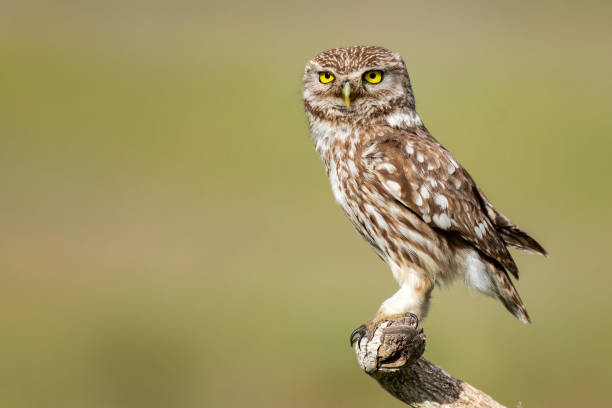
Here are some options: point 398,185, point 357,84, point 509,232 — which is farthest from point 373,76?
point 509,232

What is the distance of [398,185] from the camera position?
4.27 m

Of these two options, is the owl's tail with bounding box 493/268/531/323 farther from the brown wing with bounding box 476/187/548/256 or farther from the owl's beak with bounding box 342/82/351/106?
the owl's beak with bounding box 342/82/351/106

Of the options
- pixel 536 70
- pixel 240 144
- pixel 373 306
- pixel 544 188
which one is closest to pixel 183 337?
pixel 373 306

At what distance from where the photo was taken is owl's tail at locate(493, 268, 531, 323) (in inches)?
176

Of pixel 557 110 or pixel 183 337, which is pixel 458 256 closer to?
pixel 183 337

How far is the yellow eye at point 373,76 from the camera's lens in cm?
431

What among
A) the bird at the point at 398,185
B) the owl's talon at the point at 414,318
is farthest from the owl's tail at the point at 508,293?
the owl's talon at the point at 414,318

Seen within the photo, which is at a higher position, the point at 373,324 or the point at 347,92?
the point at 347,92

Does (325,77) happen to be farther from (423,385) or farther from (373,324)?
(423,385)

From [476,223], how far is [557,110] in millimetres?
14545

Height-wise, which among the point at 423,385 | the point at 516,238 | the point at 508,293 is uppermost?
the point at 516,238

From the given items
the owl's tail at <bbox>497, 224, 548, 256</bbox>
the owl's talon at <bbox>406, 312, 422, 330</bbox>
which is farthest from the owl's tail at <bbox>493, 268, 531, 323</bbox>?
the owl's talon at <bbox>406, 312, 422, 330</bbox>

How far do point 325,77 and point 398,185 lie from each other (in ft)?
1.92

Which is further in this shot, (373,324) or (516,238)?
(516,238)
